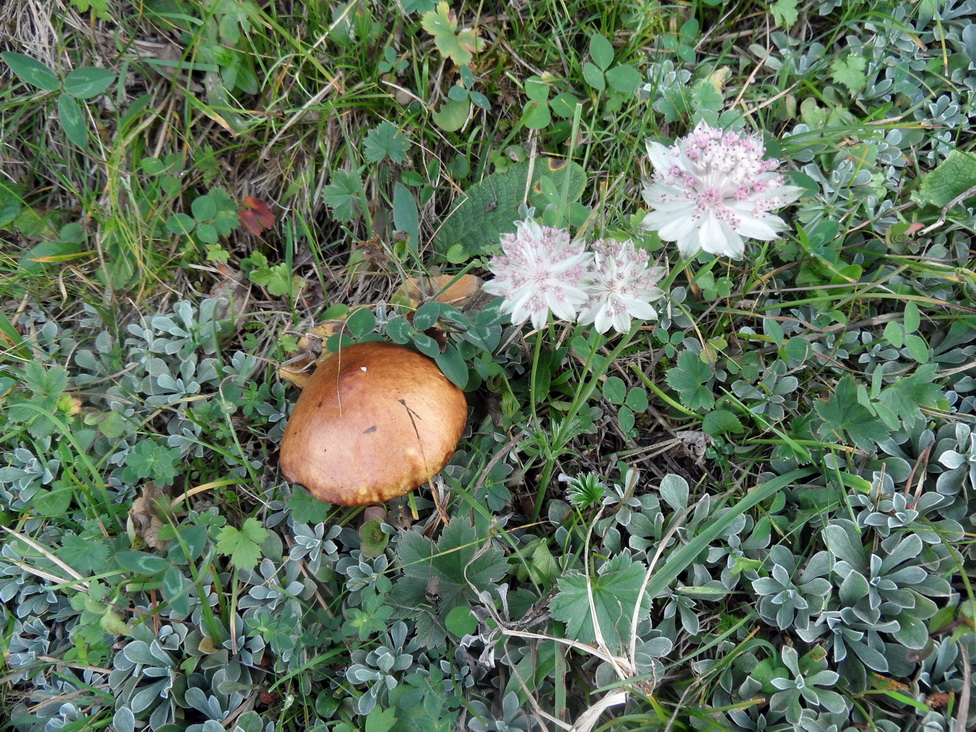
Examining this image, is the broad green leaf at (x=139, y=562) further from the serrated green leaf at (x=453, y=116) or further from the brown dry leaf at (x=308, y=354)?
the serrated green leaf at (x=453, y=116)

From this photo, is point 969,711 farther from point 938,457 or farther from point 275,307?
point 275,307

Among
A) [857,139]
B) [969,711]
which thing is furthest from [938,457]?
[857,139]

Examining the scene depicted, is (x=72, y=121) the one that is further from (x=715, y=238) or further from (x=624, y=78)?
(x=715, y=238)

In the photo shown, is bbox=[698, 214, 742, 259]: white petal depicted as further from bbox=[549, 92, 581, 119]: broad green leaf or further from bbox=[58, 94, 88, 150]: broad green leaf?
bbox=[58, 94, 88, 150]: broad green leaf

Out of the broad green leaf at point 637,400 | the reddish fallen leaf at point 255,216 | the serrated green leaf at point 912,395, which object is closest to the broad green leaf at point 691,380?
the broad green leaf at point 637,400

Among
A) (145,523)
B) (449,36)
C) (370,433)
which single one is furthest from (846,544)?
(145,523)

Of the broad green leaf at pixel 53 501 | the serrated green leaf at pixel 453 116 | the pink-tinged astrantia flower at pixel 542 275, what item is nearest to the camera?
the pink-tinged astrantia flower at pixel 542 275

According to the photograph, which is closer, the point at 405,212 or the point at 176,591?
the point at 176,591
